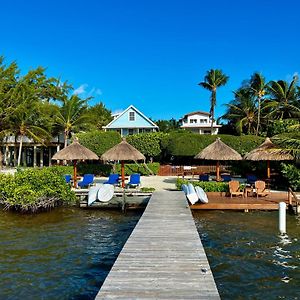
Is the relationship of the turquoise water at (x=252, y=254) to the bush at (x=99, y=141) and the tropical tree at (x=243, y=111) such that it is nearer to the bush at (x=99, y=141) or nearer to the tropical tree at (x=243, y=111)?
the bush at (x=99, y=141)

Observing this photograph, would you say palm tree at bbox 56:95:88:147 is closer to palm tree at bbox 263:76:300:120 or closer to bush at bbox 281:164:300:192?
palm tree at bbox 263:76:300:120

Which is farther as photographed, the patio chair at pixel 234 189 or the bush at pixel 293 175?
the bush at pixel 293 175

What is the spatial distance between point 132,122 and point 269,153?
1192 inches

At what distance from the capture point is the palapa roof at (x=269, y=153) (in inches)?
818

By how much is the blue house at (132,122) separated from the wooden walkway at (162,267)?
3874 centimetres

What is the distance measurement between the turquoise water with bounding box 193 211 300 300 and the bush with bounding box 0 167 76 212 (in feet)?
23.1

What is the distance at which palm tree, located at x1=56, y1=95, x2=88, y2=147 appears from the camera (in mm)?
43781

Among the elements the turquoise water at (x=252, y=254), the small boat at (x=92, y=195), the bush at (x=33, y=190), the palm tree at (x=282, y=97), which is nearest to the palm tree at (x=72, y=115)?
the palm tree at (x=282, y=97)

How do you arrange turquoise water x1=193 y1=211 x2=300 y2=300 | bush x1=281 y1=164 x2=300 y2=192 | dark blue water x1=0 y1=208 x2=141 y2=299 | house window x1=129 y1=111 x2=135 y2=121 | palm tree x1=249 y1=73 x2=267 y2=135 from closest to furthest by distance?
turquoise water x1=193 y1=211 x2=300 y2=300
dark blue water x1=0 y1=208 x2=141 y2=299
bush x1=281 y1=164 x2=300 y2=192
palm tree x1=249 y1=73 x2=267 y2=135
house window x1=129 y1=111 x2=135 y2=121

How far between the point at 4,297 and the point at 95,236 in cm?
557

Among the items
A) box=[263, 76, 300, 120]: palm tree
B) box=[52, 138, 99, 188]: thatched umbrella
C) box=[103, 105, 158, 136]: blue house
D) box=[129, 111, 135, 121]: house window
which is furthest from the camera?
box=[129, 111, 135, 121]: house window

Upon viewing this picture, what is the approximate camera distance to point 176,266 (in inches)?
271

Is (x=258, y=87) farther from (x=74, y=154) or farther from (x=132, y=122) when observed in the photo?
(x=74, y=154)

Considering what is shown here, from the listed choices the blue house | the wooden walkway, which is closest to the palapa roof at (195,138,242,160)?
the wooden walkway
